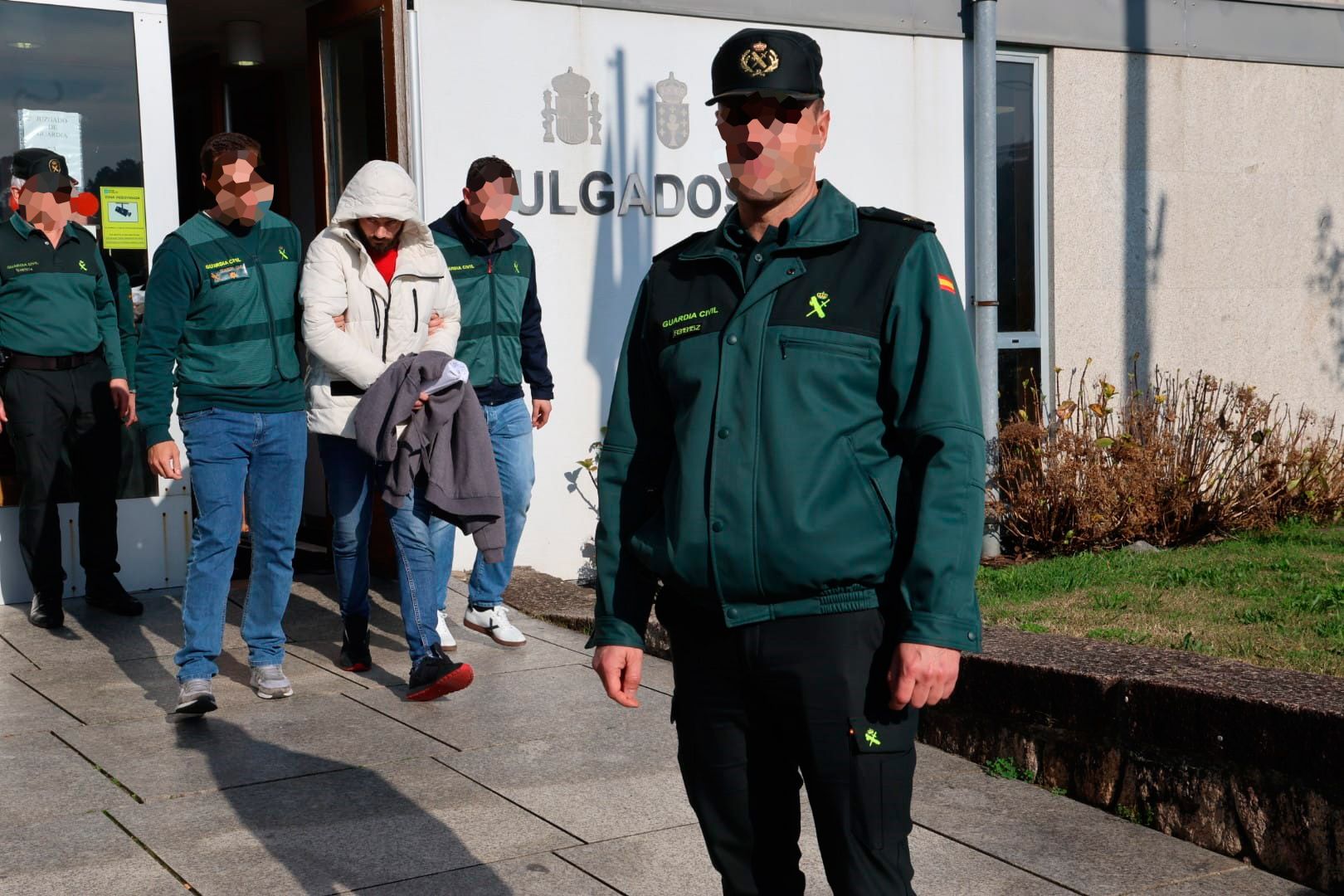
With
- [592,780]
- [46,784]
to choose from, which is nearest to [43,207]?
[46,784]

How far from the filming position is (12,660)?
21.2ft

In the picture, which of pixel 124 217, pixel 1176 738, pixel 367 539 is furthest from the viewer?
pixel 124 217

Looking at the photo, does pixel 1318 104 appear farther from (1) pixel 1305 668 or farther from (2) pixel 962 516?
(2) pixel 962 516

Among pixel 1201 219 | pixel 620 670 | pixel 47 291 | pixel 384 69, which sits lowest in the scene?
pixel 620 670

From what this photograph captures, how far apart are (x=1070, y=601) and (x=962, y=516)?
4.60m

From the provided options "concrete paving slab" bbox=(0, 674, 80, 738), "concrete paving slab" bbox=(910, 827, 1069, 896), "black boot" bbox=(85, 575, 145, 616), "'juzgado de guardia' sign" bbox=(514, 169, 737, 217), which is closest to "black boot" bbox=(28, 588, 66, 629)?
"black boot" bbox=(85, 575, 145, 616)

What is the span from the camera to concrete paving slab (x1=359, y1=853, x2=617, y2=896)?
383 cm

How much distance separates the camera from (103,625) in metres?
7.12

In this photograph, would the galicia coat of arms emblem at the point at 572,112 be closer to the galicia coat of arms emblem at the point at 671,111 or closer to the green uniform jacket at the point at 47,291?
the galicia coat of arms emblem at the point at 671,111

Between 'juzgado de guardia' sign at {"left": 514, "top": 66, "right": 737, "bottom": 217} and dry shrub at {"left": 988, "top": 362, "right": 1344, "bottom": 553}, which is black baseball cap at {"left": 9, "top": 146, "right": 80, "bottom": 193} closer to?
'juzgado de guardia' sign at {"left": 514, "top": 66, "right": 737, "bottom": 217}

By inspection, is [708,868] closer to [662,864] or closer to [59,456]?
[662,864]

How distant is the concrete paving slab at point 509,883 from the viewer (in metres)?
3.83

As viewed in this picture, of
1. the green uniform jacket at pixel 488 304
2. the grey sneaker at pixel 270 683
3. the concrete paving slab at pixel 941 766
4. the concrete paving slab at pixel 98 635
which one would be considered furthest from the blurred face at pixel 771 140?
the concrete paving slab at pixel 98 635

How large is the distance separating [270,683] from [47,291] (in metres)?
2.49
